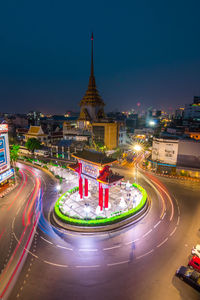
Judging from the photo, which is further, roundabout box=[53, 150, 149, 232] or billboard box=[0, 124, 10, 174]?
billboard box=[0, 124, 10, 174]

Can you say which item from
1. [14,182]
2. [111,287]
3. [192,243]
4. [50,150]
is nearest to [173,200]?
[192,243]

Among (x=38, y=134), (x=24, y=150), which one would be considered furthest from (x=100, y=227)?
(x=38, y=134)

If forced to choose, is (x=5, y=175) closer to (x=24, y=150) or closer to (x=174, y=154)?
(x=24, y=150)

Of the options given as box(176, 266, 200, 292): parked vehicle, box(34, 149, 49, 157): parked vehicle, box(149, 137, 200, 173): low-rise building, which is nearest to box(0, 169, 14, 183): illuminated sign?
box(34, 149, 49, 157): parked vehicle

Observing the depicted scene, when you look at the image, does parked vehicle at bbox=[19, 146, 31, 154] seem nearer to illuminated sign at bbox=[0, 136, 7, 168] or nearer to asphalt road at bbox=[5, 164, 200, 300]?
illuminated sign at bbox=[0, 136, 7, 168]

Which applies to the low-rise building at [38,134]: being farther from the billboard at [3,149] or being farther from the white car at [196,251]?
the white car at [196,251]
